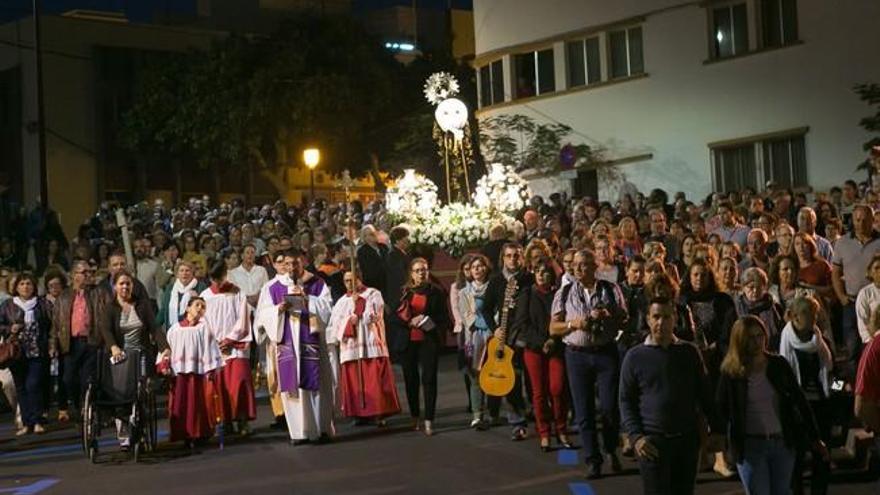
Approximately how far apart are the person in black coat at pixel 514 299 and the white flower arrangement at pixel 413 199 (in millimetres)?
A: 6887

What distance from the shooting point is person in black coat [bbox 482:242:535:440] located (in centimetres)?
1345

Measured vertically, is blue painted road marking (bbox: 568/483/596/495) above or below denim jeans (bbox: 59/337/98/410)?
below

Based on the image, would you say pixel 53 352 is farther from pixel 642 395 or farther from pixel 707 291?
pixel 642 395

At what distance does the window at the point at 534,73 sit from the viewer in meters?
33.5

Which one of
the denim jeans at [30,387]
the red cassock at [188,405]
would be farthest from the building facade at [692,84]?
the denim jeans at [30,387]

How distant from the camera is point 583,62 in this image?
107 ft

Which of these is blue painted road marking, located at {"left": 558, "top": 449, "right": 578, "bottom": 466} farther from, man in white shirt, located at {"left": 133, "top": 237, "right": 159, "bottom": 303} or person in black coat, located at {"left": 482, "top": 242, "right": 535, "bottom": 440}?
man in white shirt, located at {"left": 133, "top": 237, "right": 159, "bottom": 303}

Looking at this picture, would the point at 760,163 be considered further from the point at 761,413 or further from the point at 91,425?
the point at 761,413

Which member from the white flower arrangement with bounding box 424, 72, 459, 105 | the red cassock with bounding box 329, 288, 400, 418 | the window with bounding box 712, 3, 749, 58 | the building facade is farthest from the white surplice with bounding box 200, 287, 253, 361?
the window with bounding box 712, 3, 749, 58

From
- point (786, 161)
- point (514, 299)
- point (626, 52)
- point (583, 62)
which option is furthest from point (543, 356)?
point (583, 62)

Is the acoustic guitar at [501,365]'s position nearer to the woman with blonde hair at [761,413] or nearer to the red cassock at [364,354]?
the red cassock at [364,354]

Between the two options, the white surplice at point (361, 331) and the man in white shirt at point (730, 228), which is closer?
the white surplice at point (361, 331)

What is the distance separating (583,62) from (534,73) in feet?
5.67

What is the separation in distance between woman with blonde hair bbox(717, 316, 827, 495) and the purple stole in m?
6.72
